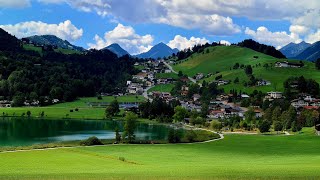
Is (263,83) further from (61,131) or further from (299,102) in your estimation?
(61,131)

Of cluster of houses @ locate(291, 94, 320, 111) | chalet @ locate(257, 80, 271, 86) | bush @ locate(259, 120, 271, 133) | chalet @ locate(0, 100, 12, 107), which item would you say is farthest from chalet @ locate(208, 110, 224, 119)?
chalet @ locate(0, 100, 12, 107)

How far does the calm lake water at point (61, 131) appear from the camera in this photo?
311 feet

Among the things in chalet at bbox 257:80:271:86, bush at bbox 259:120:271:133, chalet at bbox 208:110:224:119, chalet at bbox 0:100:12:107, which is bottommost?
bush at bbox 259:120:271:133

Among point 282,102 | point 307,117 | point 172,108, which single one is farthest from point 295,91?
point 307,117

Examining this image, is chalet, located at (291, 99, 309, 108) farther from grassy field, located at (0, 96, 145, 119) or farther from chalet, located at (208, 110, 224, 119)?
grassy field, located at (0, 96, 145, 119)

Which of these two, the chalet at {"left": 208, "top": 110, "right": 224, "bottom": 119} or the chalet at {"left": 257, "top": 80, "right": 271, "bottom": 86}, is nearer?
the chalet at {"left": 208, "top": 110, "right": 224, "bottom": 119}

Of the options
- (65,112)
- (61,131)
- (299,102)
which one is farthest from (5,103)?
(299,102)

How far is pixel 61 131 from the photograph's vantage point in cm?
11525

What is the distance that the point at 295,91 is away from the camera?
164 metres

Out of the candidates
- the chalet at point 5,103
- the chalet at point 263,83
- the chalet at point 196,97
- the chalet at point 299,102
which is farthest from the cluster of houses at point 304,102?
the chalet at point 5,103

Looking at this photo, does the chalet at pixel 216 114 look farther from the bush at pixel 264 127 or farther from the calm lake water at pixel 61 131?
the bush at pixel 264 127

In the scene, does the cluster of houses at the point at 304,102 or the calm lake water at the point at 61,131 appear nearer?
the calm lake water at the point at 61,131

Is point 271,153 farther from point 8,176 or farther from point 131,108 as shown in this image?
point 131,108

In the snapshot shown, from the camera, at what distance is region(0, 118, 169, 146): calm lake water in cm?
9468
